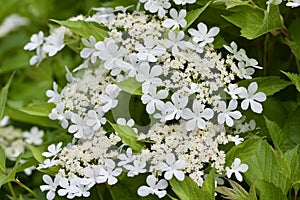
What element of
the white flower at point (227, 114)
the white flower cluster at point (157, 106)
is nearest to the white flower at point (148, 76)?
the white flower cluster at point (157, 106)

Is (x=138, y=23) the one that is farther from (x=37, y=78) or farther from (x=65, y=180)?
(x=37, y=78)

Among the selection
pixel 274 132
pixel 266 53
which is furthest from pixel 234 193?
pixel 266 53

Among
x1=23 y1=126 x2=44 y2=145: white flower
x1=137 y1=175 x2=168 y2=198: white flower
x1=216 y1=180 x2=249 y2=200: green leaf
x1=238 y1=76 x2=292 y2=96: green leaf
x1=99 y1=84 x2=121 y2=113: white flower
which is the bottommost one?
x1=23 y1=126 x2=44 y2=145: white flower

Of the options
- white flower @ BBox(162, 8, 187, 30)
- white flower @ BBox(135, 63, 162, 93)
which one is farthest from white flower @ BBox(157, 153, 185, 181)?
white flower @ BBox(162, 8, 187, 30)

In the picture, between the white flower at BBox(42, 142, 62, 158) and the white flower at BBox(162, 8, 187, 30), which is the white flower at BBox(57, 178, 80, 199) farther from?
the white flower at BBox(162, 8, 187, 30)

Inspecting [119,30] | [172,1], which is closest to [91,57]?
[119,30]

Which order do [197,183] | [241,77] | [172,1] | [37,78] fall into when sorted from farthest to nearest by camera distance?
[37,78] → [172,1] → [241,77] → [197,183]
